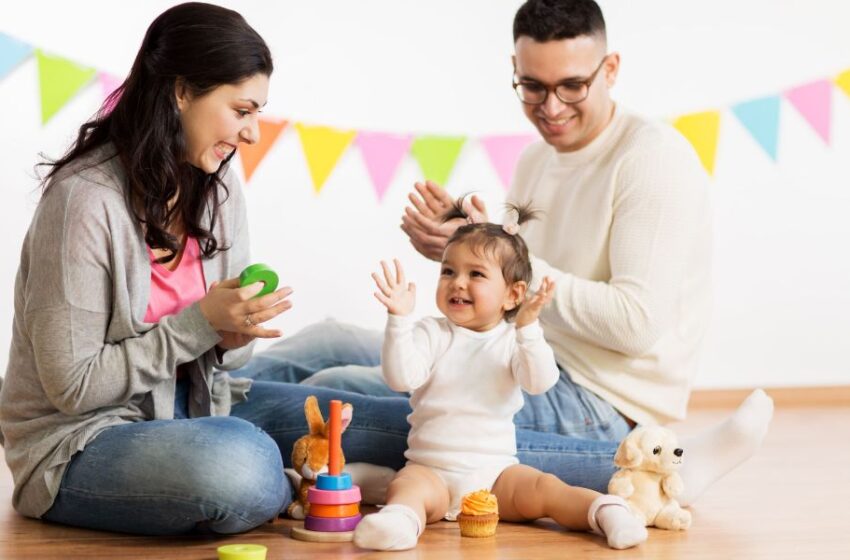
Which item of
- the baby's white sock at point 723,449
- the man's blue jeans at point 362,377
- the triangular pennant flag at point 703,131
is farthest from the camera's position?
the triangular pennant flag at point 703,131

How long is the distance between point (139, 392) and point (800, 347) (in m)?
2.47

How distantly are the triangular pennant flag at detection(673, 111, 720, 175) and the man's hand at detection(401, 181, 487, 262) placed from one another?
5.61ft

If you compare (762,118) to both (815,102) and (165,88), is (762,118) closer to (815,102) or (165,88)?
(815,102)

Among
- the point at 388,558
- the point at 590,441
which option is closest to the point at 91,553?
the point at 388,558

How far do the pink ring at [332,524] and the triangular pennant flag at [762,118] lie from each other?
90.0 inches

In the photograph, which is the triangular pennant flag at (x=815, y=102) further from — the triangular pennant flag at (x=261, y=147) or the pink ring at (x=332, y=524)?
the pink ring at (x=332, y=524)

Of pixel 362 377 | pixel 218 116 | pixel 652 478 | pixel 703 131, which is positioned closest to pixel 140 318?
pixel 218 116

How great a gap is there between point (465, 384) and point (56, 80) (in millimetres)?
1821

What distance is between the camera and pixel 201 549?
171 centimetres

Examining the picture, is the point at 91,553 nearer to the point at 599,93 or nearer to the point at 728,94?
the point at 599,93

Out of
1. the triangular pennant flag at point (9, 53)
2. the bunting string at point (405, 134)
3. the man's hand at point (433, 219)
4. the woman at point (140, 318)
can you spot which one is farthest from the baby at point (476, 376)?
the triangular pennant flag at point (9, 53)

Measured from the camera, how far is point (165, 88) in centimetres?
178

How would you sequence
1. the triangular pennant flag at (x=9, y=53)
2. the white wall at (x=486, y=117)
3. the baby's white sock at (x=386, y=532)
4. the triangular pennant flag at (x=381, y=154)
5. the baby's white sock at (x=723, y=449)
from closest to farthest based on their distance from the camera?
1. the baby's white sock at (x=386, y=532)
2. the baby's white sock at (x=723, y=449)
3. the triangular pennant flag at (x=9, y=53)
4. the white wall at (x=486, y=117)
5. the triangular pennant flag at (x=381, y=154)

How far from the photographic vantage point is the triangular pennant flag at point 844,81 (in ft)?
12.1
